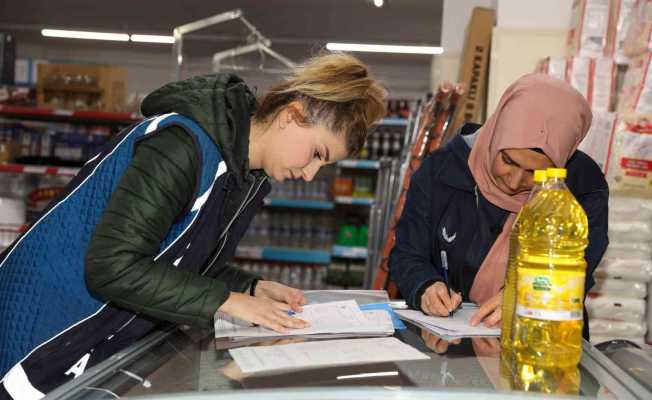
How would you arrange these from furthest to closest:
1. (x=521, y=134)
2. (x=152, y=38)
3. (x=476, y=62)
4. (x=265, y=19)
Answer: (x=152, y=38) < (x=265, y=19) < (x=476, y=62) < (x=521, y=134)

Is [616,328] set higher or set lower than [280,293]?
lower

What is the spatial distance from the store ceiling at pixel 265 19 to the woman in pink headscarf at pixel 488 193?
24.6 feet

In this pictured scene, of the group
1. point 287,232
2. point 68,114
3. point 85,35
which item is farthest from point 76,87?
point 85,35

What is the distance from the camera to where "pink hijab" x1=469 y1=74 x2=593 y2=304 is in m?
1.77

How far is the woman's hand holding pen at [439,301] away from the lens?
1.63 metres

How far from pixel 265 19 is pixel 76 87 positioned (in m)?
5.25

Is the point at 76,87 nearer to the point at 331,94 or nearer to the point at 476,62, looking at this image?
the point at 476,62

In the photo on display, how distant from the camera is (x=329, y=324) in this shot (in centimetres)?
138

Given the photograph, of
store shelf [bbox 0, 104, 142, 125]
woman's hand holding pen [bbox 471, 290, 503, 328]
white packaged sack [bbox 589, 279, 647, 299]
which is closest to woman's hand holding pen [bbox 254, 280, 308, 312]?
woman's hand holding pen [bbox 471, 290, 503, 328]

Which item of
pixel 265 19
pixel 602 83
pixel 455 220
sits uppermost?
pixel 265 19

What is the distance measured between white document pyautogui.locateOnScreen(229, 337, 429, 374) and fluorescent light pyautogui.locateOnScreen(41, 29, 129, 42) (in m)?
11.4

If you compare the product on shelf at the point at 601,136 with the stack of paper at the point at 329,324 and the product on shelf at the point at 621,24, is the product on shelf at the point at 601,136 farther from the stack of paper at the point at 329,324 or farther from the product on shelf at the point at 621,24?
the stack of paper at the point at 329,324

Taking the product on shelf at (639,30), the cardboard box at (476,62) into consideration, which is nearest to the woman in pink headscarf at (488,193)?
the product on shelf at (639,30)

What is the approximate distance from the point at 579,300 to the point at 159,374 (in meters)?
0.65
